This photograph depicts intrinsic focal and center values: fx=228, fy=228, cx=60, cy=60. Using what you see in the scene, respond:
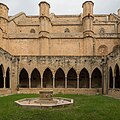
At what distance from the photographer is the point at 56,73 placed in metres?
31.0

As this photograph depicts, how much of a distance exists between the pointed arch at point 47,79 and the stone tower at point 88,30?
715cm

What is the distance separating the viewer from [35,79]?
31.0m

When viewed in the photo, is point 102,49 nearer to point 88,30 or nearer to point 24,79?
point 88,30

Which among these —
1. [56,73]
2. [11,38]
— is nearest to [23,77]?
[56,73]

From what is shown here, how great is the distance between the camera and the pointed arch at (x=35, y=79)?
30581 mm

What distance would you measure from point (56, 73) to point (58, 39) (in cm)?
698

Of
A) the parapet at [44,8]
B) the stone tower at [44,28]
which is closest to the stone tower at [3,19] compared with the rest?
the stone tower at [44,28]

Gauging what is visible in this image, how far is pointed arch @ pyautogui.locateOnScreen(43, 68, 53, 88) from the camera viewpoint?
100 ft

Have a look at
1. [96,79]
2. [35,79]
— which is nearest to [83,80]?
[96,79]

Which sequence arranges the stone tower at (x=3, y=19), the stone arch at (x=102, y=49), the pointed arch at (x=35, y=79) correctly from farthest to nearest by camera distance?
the stone arch at (x=102, y=49) → the stone tower at (x=3, y=19) → the pointed arch at (x=35, y=79)

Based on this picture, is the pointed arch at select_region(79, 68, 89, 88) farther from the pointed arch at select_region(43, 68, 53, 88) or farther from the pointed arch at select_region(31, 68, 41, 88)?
the pointed arch at select_region(31, 68, 41, 88)

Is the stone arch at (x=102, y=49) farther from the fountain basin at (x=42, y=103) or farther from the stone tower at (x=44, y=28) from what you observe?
the fountain basin at (x=42, y=103)

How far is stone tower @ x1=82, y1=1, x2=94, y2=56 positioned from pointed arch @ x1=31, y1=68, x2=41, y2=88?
8.41 metres

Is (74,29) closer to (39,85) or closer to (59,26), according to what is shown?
(59,26)
